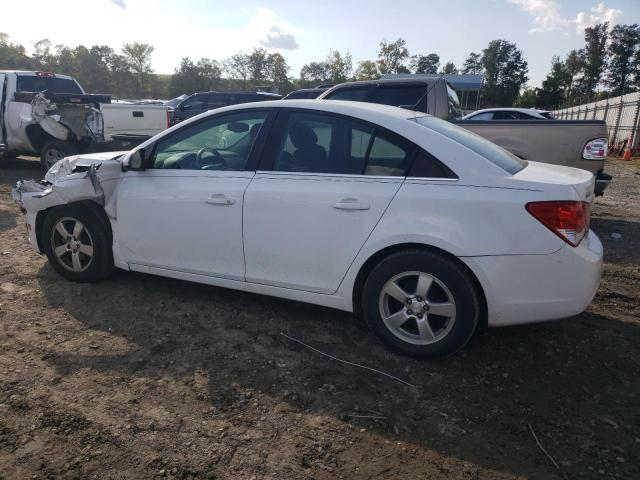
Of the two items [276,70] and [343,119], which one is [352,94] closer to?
[343,119]

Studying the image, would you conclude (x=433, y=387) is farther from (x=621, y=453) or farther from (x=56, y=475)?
(x=56, y=475)

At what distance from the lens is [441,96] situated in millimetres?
6812

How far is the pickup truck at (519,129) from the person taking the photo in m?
6.05

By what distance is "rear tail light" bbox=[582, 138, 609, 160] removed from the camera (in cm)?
601

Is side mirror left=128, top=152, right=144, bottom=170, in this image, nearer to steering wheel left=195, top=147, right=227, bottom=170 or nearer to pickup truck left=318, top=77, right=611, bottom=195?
steering wheel left=195, top=147, right=227, bottom=170

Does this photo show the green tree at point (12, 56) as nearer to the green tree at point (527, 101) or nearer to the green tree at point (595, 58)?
the green tree at point (527, 101)

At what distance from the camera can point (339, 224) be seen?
10.2 ft

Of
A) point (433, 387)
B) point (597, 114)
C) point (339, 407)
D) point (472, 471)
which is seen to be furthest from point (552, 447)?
point (597, 114)

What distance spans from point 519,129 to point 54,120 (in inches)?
332

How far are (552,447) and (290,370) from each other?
1.55m

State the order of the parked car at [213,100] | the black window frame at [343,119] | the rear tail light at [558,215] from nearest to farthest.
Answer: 1. the rear tail light at [558,215]
2. the black window frame at [343,119]
3. the parked car at [213,100]

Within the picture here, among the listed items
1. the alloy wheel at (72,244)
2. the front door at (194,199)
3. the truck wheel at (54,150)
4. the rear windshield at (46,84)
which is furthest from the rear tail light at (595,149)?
the rear windshield at (46,84)

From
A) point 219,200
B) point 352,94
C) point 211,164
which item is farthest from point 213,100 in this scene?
point 219,200

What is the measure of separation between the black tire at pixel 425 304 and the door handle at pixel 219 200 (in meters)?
1.20
